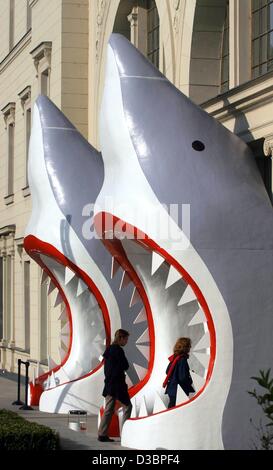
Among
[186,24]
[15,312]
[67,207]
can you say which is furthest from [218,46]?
[15,312]

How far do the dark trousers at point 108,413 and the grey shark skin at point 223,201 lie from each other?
207 cm

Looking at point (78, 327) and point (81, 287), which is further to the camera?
point (78, 327)

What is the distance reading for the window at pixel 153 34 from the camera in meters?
22.8

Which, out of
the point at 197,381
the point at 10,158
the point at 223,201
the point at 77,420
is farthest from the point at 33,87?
the point at 223,201

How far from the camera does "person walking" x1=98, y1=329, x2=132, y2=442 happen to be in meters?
15.6

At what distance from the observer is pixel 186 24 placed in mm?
18953

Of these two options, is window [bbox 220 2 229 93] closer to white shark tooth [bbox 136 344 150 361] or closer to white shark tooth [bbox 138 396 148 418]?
white shark tooth [bbox 136 344 150 361]

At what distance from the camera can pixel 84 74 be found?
2608cm

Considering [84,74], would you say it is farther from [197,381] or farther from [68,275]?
[197,381]

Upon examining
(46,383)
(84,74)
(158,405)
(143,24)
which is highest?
(143,24)

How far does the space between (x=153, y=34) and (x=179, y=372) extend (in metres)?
9.77

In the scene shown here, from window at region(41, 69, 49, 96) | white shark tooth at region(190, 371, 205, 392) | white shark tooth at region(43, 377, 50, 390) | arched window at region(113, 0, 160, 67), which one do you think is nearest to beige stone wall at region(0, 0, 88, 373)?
window at region(41, 69, 49, 96)

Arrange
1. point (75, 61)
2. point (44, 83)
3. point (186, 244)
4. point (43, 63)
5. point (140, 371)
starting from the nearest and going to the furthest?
point (186, 244)
point (140, 371)
point (75, 61)
point (43, 63)
point (44, 83)

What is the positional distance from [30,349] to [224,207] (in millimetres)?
16619
